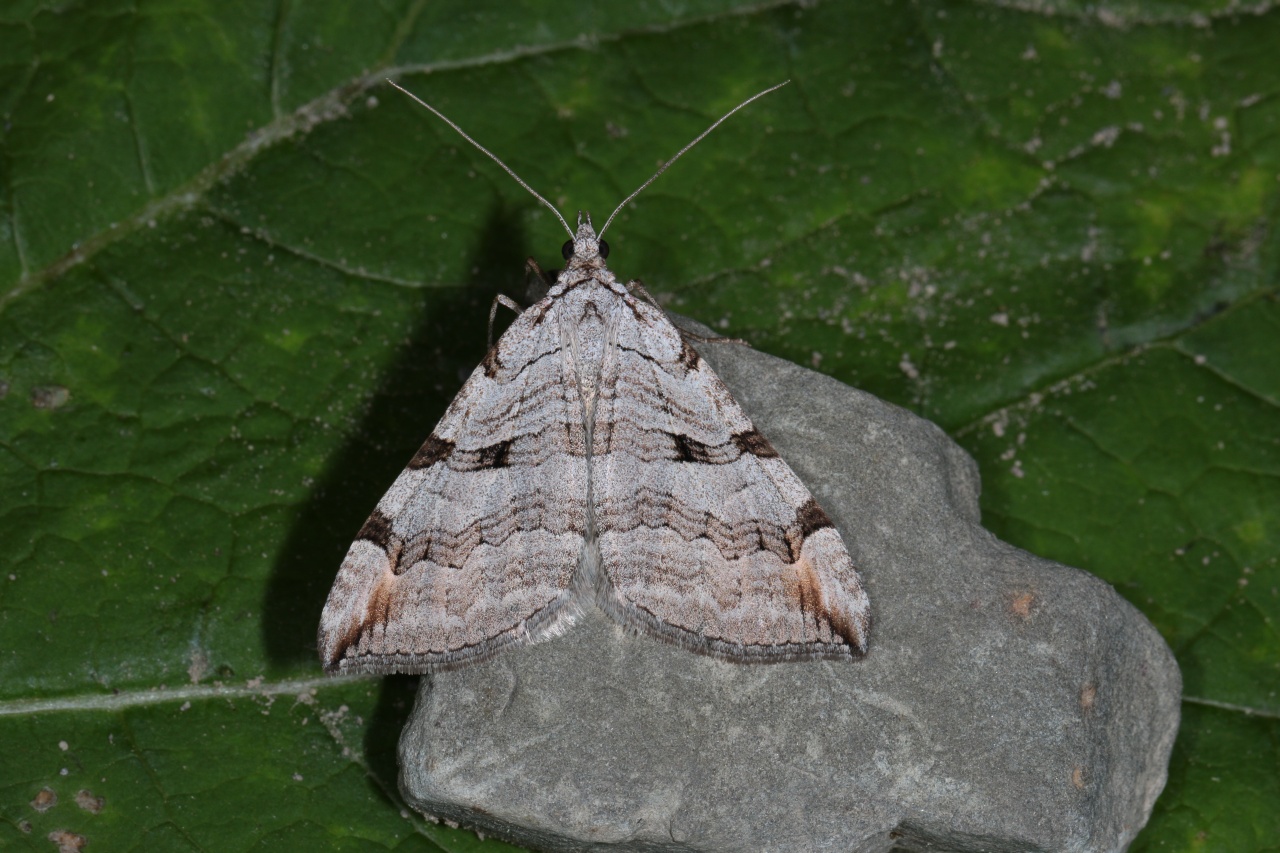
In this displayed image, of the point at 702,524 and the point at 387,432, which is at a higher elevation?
the point at 387,432

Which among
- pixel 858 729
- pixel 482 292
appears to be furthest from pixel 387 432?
pixel 858 729

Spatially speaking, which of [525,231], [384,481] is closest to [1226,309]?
[525,231]

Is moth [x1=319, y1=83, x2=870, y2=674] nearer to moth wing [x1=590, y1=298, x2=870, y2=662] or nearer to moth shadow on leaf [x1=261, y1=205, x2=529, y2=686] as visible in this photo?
moth wing [x1=590, y1=298, x2=870, y2=662]

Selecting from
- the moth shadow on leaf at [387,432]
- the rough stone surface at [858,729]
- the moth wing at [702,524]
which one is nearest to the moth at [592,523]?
the moth wing at [702,524]

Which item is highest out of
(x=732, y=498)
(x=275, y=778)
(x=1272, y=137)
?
(x=1272, y=137)

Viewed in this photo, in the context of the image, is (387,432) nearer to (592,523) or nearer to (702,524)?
(592,523)

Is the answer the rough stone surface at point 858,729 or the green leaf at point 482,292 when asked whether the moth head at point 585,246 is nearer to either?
the green leaf at point 482,292

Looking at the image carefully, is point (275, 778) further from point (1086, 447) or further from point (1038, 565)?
point (1086, 447)
